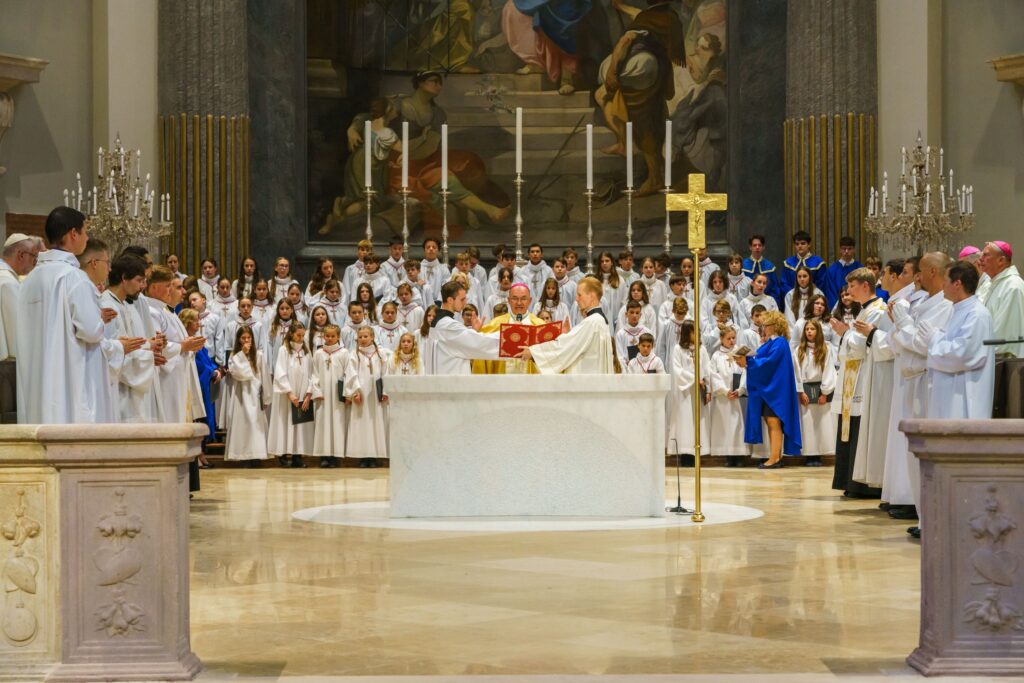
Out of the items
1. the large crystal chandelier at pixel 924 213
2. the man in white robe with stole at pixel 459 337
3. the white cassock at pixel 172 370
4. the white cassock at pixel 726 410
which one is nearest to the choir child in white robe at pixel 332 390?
the white cassock at pixel 726 410

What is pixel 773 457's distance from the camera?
615 inches

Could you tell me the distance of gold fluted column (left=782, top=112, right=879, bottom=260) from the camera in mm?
18719

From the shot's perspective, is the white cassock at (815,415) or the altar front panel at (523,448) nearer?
the altar front panel at (523,448)

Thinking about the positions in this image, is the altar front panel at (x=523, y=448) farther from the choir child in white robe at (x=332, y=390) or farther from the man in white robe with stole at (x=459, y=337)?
the choir child in white robe at (x=332, y=390)

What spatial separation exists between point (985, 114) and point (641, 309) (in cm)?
512

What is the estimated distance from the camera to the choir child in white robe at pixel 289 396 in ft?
52.6

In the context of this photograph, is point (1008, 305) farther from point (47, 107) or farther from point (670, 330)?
point (47, 107)

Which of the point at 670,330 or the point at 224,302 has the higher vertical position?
the point at 224,302

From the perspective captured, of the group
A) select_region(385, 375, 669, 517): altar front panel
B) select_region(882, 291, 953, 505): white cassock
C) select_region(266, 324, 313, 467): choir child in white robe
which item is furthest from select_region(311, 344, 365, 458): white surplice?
select_region(882, 291, 953, 505): white cassock

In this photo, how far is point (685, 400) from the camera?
16.5m

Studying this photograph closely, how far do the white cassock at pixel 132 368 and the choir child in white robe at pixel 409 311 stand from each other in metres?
6.46

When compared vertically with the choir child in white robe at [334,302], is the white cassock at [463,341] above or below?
below

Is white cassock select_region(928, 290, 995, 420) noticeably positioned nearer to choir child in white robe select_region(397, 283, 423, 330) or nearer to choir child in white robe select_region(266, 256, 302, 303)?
choir child in white robe select_region(397, 283, 423, 330)

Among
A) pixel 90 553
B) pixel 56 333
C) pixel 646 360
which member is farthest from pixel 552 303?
pixel 90 553
